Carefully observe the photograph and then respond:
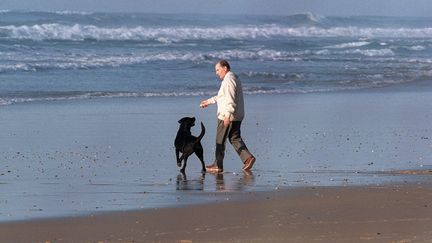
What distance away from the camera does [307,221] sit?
27.5ft

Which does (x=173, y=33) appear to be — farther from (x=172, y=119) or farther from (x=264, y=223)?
(x=264, y=223)

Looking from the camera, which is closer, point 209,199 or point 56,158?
point 209,199

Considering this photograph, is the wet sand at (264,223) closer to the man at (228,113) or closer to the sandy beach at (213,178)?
the sandy beach at (213,178)

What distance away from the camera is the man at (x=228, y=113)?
1174 cm

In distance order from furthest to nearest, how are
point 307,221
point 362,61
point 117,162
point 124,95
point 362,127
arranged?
point 362,61
point 124,95
point 362,127
point 117,162
point 307,221

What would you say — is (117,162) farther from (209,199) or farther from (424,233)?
(424,233)

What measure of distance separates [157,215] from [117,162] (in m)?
3.37

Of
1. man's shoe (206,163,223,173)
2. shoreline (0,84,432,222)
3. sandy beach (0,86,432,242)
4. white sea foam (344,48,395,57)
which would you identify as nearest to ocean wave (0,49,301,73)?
white sea foam (344,48,395,57)

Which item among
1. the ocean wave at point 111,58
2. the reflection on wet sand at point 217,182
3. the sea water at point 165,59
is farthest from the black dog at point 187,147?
the ocean wave at point 111,58

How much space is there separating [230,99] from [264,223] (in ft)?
12.1

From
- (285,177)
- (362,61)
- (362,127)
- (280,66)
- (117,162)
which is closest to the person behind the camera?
(285,177)

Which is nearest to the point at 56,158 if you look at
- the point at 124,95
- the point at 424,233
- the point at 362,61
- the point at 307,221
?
the point at 307,221

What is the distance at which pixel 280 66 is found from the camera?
2880cm

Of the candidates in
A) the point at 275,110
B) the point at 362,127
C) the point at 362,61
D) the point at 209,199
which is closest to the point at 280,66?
the point at 362,61
